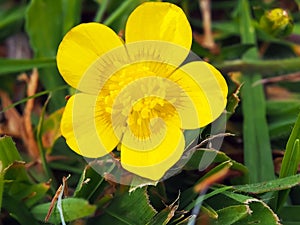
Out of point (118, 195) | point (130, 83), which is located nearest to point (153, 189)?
point (118, 195)

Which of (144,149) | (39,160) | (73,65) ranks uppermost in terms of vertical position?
(73,65)

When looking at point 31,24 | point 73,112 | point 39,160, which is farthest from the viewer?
point 31,24

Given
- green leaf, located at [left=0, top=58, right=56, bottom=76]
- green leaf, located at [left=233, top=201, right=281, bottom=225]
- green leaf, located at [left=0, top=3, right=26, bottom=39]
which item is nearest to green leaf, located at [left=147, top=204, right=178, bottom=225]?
green leaf, located at [left=233, top=201, right=281, bottom=225]

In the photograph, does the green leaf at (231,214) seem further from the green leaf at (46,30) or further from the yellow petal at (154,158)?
the green leaf at (46,30)

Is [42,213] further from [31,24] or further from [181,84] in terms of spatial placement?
[31,24]

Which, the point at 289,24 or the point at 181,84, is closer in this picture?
the point at 181,84

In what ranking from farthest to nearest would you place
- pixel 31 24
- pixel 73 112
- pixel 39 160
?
pixel 31 24, pixel 39 160, pixel 73 112

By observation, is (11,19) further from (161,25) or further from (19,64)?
(161,25)

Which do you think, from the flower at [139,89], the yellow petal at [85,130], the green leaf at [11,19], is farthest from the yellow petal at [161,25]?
the green leaf at [11,19]
